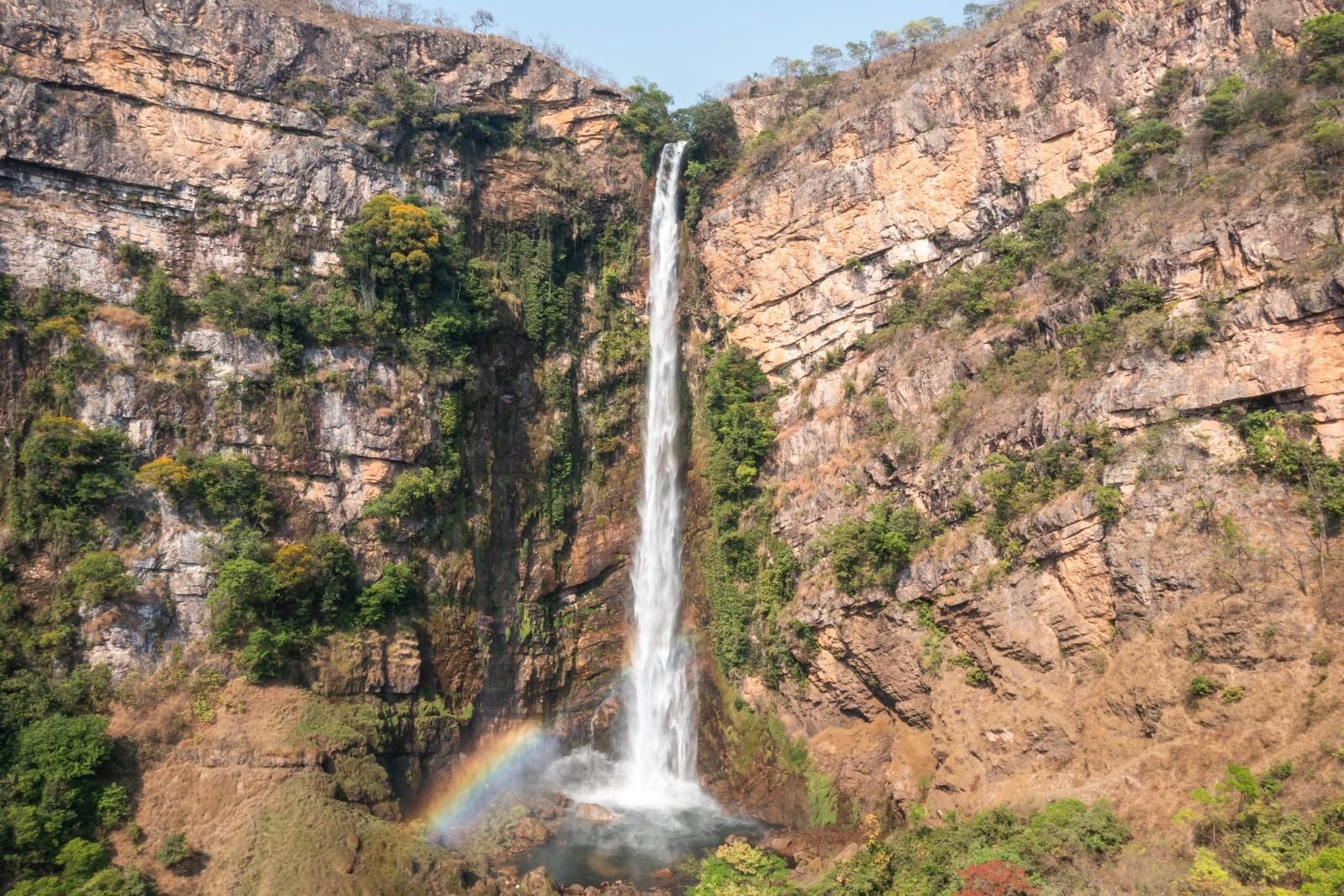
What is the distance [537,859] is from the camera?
23.5 metres

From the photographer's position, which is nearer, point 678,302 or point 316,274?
point 316,274

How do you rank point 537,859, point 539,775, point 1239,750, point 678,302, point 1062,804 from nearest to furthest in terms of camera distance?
1. point 1239,750
2. point 1062,804
3. point 537,859
4. point 539,775
5. point 678,302

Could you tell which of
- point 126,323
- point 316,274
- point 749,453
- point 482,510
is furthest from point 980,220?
point 126,323

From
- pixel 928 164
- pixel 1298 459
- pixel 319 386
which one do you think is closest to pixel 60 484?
pixel 319 386

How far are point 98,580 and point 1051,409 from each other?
25.8m

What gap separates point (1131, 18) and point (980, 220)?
287 inches

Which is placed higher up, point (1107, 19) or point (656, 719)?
point (1107, 19)

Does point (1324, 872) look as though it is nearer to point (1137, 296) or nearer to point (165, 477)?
point (1137, 296)

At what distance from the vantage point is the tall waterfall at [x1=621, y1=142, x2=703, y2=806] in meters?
29.0

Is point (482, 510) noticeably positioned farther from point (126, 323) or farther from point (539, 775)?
point (126, 323)

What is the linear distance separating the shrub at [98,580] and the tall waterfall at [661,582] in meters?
15.9

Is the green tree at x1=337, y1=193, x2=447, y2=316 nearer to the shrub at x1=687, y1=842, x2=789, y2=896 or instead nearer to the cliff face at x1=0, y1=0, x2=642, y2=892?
the cliff face at x1=0, y1=0, x2=642, y2=892

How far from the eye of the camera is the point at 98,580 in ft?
78.1

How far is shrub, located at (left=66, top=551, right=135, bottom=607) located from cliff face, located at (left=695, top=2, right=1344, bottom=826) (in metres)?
18.5
